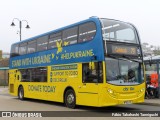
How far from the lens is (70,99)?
15.8 meters

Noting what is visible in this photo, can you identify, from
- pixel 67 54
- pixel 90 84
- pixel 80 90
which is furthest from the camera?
pixel 67 54

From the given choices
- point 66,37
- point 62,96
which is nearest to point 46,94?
point 62,96

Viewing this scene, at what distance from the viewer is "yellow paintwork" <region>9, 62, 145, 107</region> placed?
43.5ft

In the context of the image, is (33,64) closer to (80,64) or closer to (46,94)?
(46,94)

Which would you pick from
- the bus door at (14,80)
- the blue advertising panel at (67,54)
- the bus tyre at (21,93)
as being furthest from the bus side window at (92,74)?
the bus door at (14,80)

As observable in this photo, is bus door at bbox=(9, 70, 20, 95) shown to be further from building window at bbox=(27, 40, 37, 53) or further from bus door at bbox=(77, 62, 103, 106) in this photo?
bus door at bbox=(77, 62, 103, 106)

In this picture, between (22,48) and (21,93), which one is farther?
(21,93)

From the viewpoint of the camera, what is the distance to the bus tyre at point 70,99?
15.5 meters

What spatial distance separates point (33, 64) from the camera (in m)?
20.2

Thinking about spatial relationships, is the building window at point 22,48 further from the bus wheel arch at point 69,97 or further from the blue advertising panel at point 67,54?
the bus wheel arch at point 69,97

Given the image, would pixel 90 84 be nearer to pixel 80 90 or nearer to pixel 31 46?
pixel 80 90

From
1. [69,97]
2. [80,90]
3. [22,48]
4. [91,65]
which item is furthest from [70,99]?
[22,48]

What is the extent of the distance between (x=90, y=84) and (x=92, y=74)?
0.46 meters

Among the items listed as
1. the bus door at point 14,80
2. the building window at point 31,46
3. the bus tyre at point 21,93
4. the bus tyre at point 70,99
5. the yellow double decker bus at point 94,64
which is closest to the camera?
the yellow double decker bus at point 94,64
